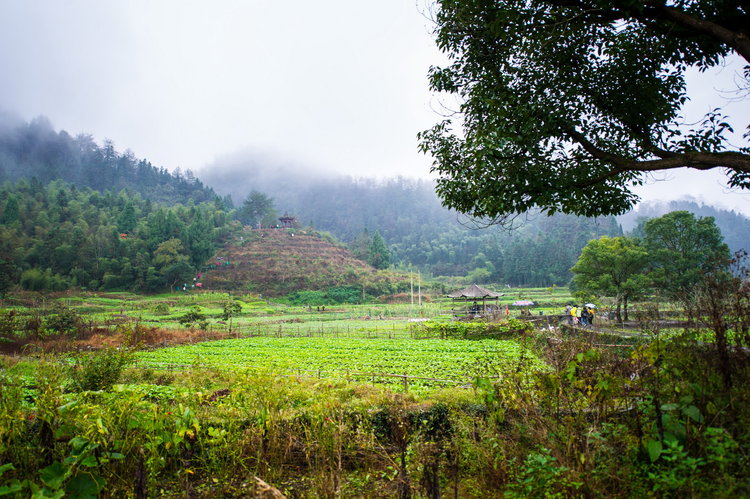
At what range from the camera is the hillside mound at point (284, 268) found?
2655 inches

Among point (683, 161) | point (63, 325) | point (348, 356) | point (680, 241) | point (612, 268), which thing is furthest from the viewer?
point (680, 241)

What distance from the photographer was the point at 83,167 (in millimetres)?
141875

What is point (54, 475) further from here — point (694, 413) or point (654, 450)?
point (694, 413)

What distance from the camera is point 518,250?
82938mm

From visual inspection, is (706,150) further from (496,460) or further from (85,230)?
(85,230)

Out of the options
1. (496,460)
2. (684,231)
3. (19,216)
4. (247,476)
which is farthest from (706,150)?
(19,216)

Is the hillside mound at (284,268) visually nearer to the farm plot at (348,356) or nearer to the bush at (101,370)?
the farm plot at (348,356)

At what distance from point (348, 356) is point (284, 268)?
59.5 metres

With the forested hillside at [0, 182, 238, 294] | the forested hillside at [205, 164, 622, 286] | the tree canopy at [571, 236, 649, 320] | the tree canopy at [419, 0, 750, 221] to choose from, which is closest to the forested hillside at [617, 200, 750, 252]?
the forested hillside at [205, 164, 622, 286]

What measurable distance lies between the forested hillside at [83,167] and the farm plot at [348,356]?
406 feet

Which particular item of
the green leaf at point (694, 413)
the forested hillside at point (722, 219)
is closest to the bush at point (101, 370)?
the green leaf at point (694, 413)

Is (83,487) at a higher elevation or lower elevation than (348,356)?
higher

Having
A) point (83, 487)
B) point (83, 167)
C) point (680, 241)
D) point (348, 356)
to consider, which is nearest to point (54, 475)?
point (83, 487)

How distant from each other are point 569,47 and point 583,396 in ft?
13.0
